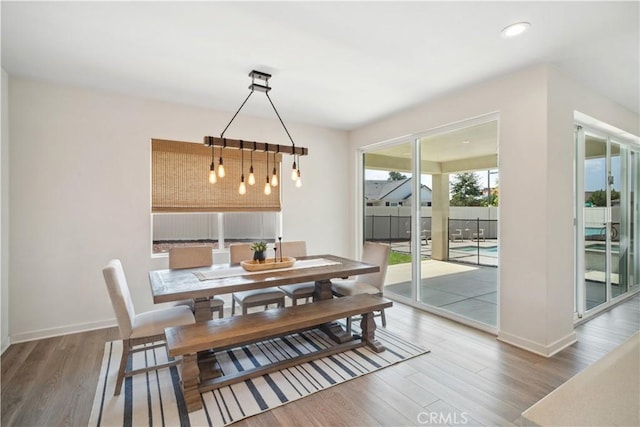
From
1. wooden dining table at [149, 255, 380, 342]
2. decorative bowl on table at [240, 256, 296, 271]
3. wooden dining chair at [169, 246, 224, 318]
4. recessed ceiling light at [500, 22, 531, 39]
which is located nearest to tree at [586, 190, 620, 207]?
recessed ceiling light at [500, 22, 531, 39]

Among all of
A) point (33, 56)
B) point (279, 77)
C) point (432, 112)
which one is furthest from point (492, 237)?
point (33, 56)

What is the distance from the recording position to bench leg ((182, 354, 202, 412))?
2096 mm

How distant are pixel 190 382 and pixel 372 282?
7.30ft

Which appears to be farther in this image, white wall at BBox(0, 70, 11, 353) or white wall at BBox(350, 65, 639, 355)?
white wall at BBox(0, 70, 11, 353)

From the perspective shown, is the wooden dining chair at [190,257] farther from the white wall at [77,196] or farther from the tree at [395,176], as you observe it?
the tree at [395,176]

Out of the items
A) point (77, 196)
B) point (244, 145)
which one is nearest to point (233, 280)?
point (244, 145)

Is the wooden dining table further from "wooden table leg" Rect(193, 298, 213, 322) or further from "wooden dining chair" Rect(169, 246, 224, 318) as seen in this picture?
"wooden dining chair" Rect(169, 246, 224, 318)

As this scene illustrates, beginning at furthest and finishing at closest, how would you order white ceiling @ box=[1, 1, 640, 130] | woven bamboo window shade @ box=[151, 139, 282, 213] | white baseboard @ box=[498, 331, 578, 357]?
woven bamboo window shade @ box=[151, 139, 282, 213]
white baseboard @ box=[498, 331, 578, 357]
white ceiling @ box=[1, 1, 640, 130]

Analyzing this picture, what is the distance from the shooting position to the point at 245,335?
7.47 feet

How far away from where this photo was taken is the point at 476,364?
Result: 8.60 feet

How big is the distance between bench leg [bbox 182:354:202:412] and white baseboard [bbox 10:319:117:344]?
2.11 metres

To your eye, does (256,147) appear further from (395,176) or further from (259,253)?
(395,176)

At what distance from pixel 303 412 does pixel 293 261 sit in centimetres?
151

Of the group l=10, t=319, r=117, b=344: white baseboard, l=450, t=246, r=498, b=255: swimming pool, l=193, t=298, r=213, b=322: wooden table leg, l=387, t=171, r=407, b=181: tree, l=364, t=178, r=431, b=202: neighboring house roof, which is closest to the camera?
l=193, t=298, r=213, b=322: wooden table leg
